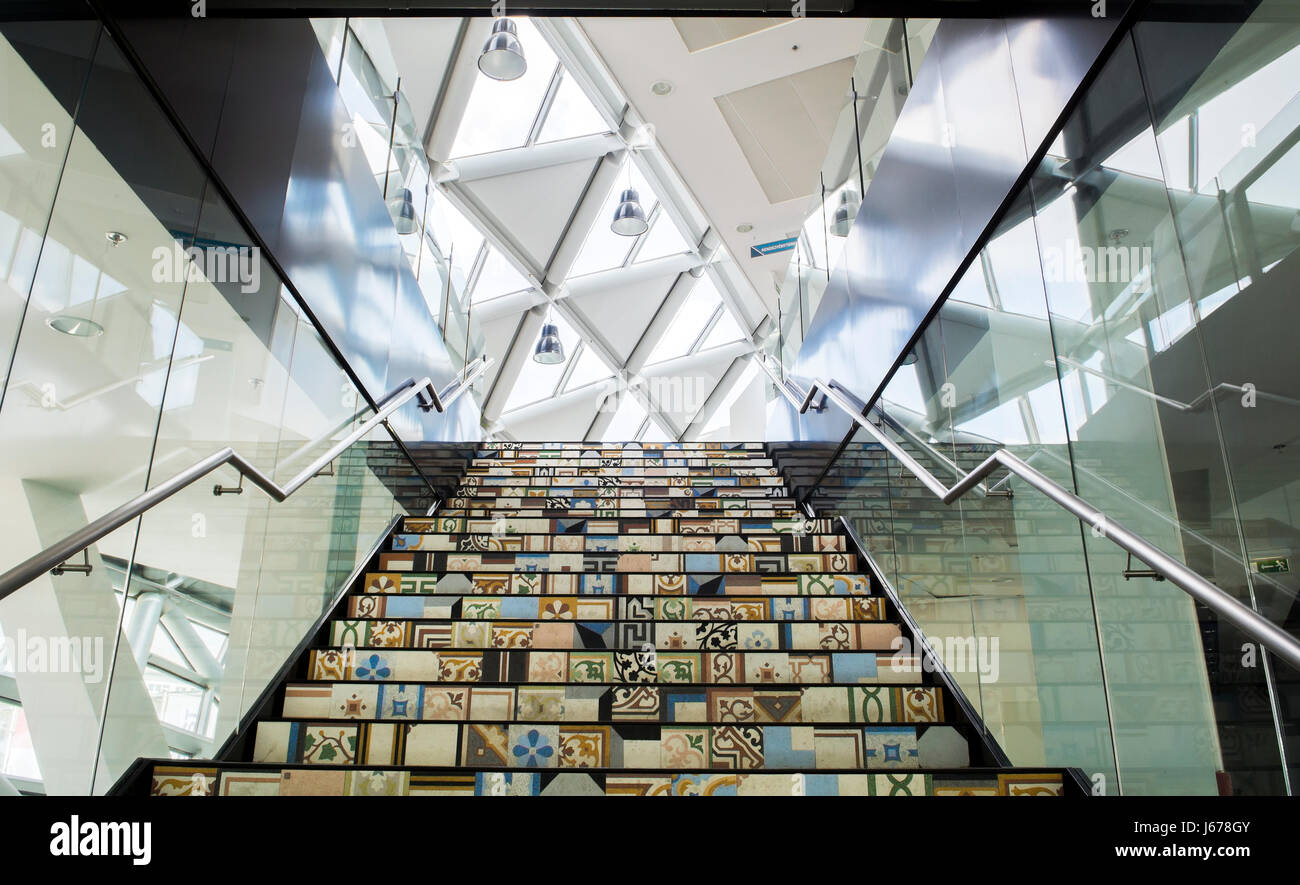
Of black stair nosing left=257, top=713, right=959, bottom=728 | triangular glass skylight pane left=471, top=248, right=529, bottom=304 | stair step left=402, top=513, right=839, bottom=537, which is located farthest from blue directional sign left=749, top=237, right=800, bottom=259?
black stair nosing left=257, top=713, right=959, bottom=728

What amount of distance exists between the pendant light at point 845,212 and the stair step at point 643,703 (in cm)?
337

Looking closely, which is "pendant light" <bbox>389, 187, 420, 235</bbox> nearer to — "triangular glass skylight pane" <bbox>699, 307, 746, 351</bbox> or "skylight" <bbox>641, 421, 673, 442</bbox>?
"triangular glass skylight pane" <bbox>699, 307, 746, 351</bbox>

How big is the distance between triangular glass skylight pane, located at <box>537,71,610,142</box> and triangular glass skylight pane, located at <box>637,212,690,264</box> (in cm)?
242

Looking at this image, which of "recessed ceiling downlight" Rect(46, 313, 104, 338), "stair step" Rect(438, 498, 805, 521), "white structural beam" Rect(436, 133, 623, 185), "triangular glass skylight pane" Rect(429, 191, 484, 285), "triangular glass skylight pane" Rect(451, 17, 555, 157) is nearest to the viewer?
"recessed ceiling downlight" Rect(46, 313, 104, 338)

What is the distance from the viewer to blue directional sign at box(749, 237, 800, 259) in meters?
12.0

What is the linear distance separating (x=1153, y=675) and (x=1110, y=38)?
1731 mm

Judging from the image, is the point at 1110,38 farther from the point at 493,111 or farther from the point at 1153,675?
the point at 493,111

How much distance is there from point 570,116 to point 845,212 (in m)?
5.45

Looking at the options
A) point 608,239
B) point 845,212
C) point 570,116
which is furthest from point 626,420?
point 845,212

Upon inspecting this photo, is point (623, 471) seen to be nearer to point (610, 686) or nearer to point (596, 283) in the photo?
point (610, 686)

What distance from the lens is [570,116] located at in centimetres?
1053

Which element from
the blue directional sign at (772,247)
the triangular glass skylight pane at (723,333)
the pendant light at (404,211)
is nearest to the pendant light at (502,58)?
the pendant light at (404,211)
